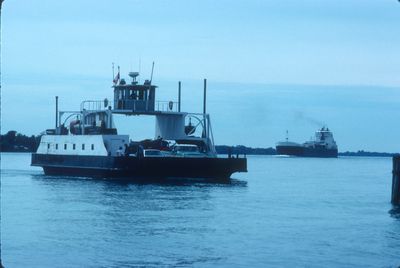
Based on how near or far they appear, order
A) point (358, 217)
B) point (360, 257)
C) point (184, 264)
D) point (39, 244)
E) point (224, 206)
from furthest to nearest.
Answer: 1. point (224, 206)
2. point (358, 217)
3. point (39, 244)
4. point (360, 257)
5. point (184, 264)

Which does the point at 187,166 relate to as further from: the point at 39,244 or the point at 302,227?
the point at 39,244

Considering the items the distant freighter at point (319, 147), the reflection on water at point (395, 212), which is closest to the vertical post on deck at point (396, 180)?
the reflection on water at point (395, 212)

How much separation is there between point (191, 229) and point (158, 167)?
23.3 meters

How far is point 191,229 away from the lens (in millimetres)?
28047

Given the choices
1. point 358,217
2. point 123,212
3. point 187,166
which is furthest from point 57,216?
point 187,166

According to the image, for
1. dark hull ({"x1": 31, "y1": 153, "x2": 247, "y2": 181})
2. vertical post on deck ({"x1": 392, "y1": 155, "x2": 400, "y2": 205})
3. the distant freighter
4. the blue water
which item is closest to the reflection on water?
the blue water

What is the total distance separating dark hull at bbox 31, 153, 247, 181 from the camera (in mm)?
51219

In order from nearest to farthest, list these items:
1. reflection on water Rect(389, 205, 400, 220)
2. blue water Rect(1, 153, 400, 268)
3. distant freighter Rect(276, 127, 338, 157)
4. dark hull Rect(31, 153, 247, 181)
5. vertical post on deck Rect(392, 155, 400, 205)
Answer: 1. blue water Rect(1, 153, 400, 268)
2. reflection on water Rect(389, 205, 400, 220)
3. vertical post on deck Rect(392, 155, 400, 205)
4. dark hull Rect(31, 153, 247, 181)
5. distant freighter Rect(276, 127, 338, 157)

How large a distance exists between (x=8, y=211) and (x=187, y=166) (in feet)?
60.9

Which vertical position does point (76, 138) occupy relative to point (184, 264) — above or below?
above

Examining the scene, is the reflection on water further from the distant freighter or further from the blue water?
the distant freighter

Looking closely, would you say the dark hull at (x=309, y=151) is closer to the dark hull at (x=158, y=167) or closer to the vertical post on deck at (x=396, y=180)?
the dark hull at (x=158, y=167)

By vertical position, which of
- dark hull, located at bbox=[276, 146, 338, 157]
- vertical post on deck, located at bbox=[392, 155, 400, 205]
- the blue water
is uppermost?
dark hull, located at bbox=[276, 146, 338, 157]

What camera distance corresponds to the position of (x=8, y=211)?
112 ft
